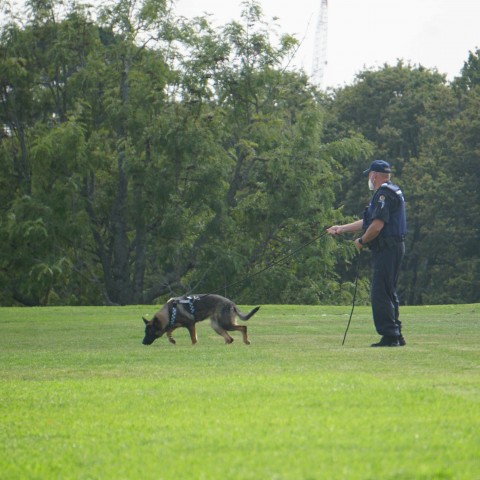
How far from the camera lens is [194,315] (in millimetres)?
17125

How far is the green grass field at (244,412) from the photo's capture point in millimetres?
6508

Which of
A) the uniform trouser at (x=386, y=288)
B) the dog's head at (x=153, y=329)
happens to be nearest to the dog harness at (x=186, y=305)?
the dog's head at (x=153, y=329)

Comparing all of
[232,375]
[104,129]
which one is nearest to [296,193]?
[104,129]

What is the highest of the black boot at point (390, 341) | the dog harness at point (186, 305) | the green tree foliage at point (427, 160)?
the green tree foliage at point (427, 160)

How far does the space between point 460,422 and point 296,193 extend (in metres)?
38.0

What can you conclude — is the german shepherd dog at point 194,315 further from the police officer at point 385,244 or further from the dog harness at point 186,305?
the police officer at point 385,244

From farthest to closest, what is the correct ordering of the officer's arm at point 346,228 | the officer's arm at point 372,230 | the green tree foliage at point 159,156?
1. the green tree foliage at point 159,156
2. the officer's arm at point 346,228
3. the officer's arm at point 372,230

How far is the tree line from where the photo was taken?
1741 inches

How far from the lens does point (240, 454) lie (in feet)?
22.2

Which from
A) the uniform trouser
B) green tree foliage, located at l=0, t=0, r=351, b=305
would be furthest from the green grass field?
green tree foliage, located at l=0, t=0, r=351, b=305

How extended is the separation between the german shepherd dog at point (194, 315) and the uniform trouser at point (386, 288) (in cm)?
235

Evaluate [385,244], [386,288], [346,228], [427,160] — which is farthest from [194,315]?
[427,160]

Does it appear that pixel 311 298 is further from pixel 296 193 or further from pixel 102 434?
pixel 102 434

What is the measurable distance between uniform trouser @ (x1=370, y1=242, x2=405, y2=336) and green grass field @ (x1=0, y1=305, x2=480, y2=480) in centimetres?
41
